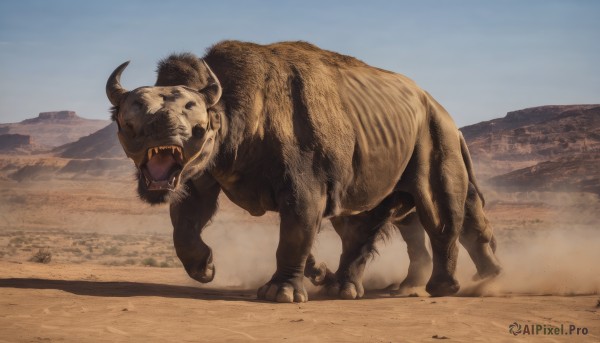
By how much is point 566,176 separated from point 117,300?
58380 mm

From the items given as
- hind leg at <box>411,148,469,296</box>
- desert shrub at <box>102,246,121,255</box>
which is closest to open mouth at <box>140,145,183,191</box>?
hind leg at <box>411,148,469,296</box>

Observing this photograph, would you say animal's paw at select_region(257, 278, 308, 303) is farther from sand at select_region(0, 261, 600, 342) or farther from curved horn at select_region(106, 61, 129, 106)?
curved horn at select_region(106, 61, 129, 106)

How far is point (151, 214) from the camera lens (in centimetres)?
5484

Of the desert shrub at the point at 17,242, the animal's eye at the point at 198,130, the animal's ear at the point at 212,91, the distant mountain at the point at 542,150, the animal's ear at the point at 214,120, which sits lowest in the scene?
the desert shrub at the point at 17,242

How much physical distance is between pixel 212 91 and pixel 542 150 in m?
78.6

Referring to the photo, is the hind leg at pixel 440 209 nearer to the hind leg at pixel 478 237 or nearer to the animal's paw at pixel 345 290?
the hind leg at pixel 478 237

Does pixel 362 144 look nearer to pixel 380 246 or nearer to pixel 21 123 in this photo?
pixel 380 246

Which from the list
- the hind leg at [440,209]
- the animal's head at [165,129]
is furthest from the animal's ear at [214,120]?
the hind leg at [440,209]

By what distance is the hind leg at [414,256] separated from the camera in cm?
1182

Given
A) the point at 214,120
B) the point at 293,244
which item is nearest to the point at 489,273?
the point at 293,244

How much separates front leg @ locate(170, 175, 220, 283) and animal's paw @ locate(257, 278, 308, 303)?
2.99ft

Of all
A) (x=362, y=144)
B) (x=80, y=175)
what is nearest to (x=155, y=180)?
(x=362, y=144)

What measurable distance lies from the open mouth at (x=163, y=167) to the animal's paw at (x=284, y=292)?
66.0 inches

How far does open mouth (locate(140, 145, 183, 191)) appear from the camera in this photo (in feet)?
25.6
